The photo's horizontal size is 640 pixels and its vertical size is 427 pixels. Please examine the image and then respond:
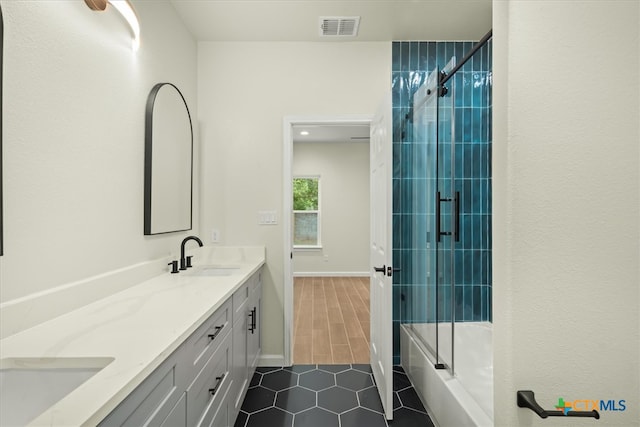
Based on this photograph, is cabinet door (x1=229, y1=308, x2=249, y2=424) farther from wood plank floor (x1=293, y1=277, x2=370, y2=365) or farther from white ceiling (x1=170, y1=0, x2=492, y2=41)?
white ceiling (x1=170, y1=0, x2=492, y2=41)

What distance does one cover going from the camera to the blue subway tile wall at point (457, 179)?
102 inches

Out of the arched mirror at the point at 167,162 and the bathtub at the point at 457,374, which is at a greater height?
the arched mirror at the point at 167,162

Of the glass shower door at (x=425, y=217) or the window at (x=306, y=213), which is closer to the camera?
the glass shower door at (x=425, y=217)

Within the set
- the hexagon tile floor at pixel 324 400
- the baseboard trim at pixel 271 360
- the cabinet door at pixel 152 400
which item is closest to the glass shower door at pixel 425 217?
the hexagon tile floor at pixel 324 400

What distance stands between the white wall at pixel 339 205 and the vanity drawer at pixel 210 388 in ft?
16.2

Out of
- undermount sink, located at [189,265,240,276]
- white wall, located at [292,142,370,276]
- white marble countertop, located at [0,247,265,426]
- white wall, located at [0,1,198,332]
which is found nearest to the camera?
white marble countertop, located at [0,247,265,426]

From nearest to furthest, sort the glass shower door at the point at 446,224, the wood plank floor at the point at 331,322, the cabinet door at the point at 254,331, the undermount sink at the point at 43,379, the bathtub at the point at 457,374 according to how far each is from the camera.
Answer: the undermount sink at the point at 43,379 < the bathtub at the point at 457,374 < the glass shower door at the point at 446,224 < the cabinet door at the point at 254,331 < the wood plank floor at the point at 331,322

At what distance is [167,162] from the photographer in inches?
88.0

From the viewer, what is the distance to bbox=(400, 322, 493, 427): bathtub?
1.64 meters

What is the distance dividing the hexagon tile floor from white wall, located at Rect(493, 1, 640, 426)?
140cm

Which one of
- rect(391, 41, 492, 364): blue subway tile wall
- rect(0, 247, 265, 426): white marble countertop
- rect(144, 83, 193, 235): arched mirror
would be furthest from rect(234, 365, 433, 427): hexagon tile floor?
rect(144, 83, 193, 235): arched mirror

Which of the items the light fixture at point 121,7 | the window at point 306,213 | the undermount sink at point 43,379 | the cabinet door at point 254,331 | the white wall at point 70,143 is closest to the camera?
the undermount sink at point 43,379

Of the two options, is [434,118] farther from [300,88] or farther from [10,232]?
[10,232]

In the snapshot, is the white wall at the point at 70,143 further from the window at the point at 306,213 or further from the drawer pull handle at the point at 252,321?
the window at the point at 306,213
